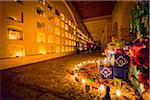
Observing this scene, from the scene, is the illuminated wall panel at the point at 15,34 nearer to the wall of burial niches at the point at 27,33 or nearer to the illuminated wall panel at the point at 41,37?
the wall of burial niches at the point at 27,33

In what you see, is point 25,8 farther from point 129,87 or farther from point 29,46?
point 129,87

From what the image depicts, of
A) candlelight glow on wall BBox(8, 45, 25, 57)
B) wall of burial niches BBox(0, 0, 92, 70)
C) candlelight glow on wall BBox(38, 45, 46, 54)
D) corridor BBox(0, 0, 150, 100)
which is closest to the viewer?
corridor BBox(0, 0, 150, 100)

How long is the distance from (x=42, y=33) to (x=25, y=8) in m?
1.26

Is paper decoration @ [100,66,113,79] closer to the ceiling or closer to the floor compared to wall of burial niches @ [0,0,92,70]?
closer to the floor

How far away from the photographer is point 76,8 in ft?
36.8

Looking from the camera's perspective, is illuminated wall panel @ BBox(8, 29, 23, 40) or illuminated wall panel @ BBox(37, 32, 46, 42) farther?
illuminated wall panel @ BBox(37, 32, 46, 42)

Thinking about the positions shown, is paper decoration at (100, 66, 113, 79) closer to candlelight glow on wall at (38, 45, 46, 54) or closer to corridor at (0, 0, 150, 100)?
corridor at (0, 0, 150, 100)

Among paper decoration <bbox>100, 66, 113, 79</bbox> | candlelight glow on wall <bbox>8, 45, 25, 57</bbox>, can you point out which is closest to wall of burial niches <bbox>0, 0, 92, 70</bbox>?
candlelight glow on wall <bbox>8, 45, 25, 57</bbox>

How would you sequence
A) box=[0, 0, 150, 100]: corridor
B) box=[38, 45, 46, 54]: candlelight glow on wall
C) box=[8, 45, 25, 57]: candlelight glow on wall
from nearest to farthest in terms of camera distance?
box=[0, 0, 150, 100]: corridor, box=[8, 45, 25, 57]: candlelight glow on wall, box=[38, 45, 46, 54]: candlelight glow on wall

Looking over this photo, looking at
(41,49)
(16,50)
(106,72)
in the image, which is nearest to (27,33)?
(16,50)

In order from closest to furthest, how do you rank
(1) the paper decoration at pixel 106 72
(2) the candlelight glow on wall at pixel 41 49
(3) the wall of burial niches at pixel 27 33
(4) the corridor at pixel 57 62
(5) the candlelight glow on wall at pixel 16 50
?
1. (4) the corridor at pixel 57 62
2. (1) the paper decoration at pixel 106 72
3. (3) the wall of burial niches at pixel 27 33
4. (5) the candlelight glow on wall at pixel 16 50
5. (2) the candlelight glow on wall at pixel 41 49

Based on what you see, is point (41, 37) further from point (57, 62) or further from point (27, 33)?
point (57, 62)

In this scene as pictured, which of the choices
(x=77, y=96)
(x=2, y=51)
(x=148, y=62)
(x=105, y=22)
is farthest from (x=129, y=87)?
(x=105, y=22)

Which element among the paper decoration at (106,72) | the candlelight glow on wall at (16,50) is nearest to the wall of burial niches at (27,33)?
the candlelight glow on wall at (16,50)
